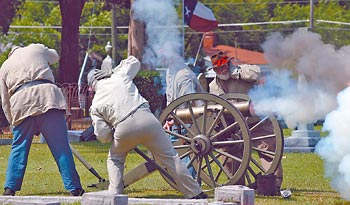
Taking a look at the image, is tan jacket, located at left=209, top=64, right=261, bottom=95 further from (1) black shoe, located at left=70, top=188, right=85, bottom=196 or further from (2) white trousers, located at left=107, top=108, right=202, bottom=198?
(1) black shoe, located at left=70, top=188, right=85, bottom=196

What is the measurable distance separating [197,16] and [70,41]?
10.4 metres

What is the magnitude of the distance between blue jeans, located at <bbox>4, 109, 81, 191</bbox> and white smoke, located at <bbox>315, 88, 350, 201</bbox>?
2.68m

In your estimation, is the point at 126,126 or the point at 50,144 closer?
the point at 126,126

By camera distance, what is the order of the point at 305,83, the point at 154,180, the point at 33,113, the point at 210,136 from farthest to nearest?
the point at 154,180 < the point at 210,136 < the point at 305,83 < the point at 33,113

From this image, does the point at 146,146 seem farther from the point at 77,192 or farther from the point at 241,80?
the point at 241,80

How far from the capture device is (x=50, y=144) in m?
10.9

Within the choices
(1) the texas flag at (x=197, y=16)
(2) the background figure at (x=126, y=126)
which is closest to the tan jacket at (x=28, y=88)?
(2) the background figure at (x=126, y=126)

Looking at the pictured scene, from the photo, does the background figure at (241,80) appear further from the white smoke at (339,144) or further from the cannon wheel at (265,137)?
the white smoke at (339,144)

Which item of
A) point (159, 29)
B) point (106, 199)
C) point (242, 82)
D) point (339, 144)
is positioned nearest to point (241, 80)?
point (242, 82)

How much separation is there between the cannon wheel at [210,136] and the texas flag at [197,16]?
9.87m

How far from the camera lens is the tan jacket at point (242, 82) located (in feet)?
39.8

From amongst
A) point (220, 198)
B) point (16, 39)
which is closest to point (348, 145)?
point (220, 198)

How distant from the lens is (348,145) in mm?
10266

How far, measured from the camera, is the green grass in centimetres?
1126
